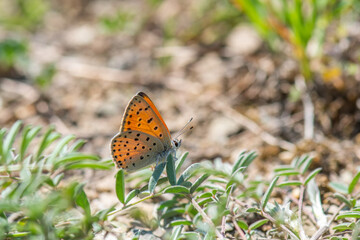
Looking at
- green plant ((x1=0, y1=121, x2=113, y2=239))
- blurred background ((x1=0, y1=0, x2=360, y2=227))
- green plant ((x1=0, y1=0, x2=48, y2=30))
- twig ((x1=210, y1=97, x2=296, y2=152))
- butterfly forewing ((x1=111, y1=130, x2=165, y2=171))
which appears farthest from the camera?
green plant ((x1=0, y1=0, x2=48, y2=30))

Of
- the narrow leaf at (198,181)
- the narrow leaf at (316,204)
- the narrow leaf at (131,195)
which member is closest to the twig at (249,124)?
the narrow leaf at (316,204)

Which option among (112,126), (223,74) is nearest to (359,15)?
(223,74)

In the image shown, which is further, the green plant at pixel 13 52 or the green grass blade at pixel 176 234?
the green plant at pixel 13 52

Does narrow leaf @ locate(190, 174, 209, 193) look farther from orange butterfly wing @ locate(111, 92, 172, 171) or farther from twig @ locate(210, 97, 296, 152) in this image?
twig @ locate(210, 97, 296, 152)

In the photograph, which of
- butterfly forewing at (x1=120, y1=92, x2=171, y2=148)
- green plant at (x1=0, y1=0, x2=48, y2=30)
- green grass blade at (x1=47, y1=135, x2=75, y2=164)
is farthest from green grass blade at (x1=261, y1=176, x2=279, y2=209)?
→ green plant at (x1=0, y1=0, x2=48, y2=30)

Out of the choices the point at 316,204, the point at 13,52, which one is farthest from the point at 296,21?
the point at 13,52

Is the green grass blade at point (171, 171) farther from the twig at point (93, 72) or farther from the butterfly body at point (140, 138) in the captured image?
the twig at point (93, 72)

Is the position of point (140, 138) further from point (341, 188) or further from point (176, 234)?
point (341, 188)

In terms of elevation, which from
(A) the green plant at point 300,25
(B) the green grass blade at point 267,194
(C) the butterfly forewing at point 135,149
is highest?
(A) the green plant at point 300,25
